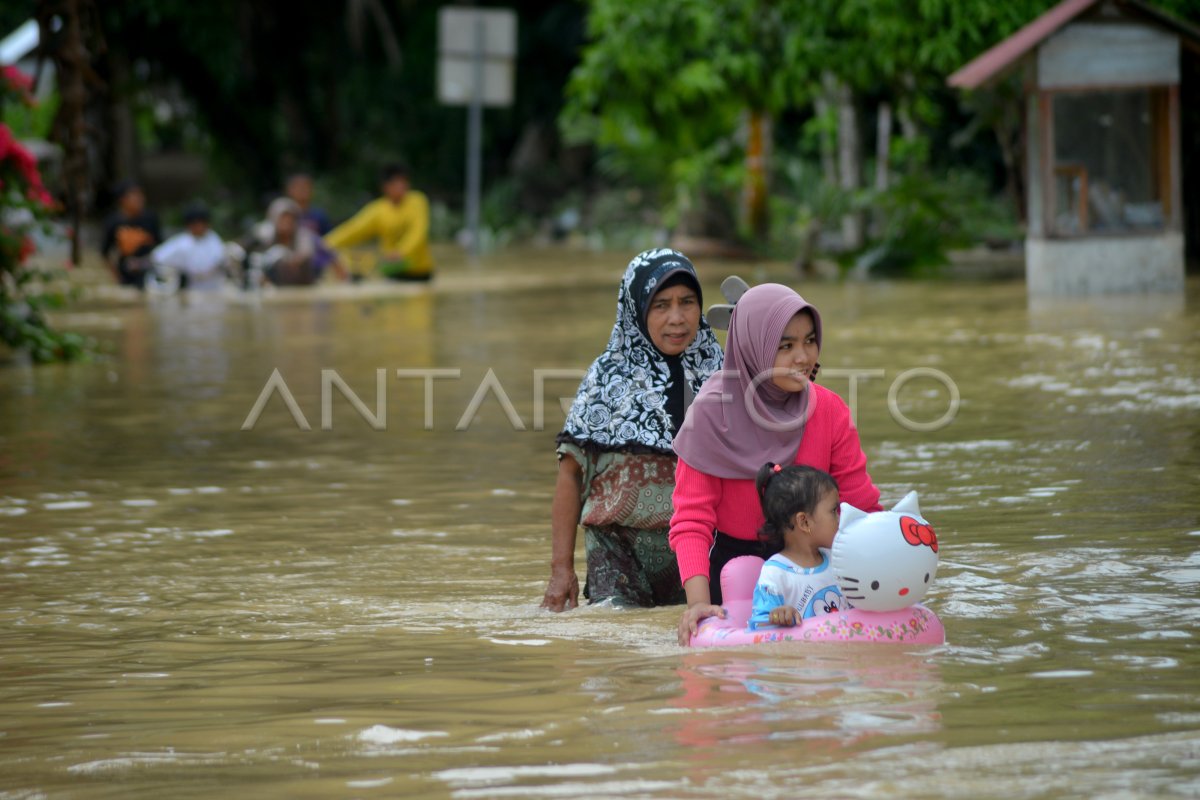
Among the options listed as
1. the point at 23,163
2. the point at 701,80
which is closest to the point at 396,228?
the point at 701,80

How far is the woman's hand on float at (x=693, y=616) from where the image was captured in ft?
18.4

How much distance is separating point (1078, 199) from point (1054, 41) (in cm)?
161

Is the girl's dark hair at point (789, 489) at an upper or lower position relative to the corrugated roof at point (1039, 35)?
lower

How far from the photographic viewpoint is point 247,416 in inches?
480

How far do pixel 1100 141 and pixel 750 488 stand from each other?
14.5 m

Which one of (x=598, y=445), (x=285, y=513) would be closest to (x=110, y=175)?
(x=285, y=513)

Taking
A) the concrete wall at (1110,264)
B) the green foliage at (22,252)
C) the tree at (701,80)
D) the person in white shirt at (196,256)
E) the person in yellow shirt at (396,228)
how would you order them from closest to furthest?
the green foliage at (22,252)
the concrete wall at (1110,264)
the person in white shirt at (196,256)
the person in yellow shirt at (396,228)
the tree at (701,80)

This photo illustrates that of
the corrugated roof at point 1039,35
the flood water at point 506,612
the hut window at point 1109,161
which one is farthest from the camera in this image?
the hut window at point 1109,161

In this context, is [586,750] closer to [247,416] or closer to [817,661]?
[817,661]

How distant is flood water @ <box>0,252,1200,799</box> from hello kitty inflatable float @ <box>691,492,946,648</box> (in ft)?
0.18

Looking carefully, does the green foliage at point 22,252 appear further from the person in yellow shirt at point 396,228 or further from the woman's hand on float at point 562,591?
the woman's hand on float at point 562,591

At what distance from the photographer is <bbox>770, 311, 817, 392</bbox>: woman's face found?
18.4 ft

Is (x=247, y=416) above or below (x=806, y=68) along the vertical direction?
below

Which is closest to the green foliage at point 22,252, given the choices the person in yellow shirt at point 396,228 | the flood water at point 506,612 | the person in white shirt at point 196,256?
the flood water at point 506,612
